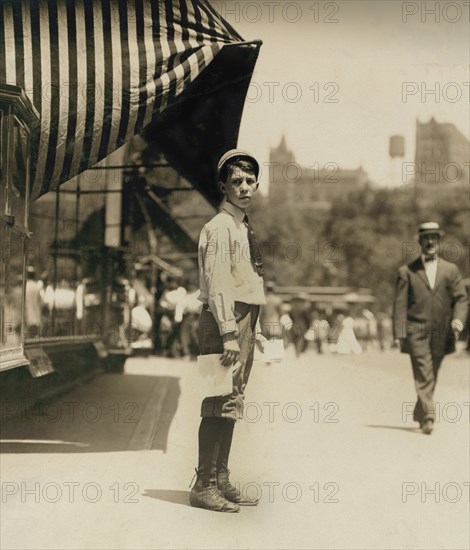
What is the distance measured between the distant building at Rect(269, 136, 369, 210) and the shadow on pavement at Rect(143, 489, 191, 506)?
7.02 feet

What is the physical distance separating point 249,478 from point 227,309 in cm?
127

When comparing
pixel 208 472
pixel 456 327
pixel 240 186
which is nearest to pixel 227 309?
pixel 240 186

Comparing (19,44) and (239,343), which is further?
(19,44)

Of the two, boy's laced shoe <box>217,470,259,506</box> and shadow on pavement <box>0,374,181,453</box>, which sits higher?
boy's laced shoe <box>217,470,259,506</box>

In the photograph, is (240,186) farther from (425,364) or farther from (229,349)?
(425,364)

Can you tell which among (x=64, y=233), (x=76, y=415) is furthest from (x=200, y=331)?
(x=64, y=233)

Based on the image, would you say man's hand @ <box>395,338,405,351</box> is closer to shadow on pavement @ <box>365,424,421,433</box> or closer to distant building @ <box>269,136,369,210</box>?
shadow on pavement @ <box>365,424,421,433</box>

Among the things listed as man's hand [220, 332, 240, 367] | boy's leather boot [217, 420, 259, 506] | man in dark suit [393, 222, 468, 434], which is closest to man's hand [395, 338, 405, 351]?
man in dark suit [393, 222, 468, 434]

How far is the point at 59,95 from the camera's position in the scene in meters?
4.76

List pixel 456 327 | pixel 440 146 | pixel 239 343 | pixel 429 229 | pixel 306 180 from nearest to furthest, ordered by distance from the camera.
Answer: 1. pixel 239 343
2. pixel 456 327
3. pixel 429 229
4. pixel 440 146
5. pixel 306 180

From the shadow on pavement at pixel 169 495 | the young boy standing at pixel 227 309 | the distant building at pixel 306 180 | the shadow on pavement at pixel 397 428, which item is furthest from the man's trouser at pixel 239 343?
the shadow on pavement at pixel 397 428

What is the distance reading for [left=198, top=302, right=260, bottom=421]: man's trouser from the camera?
4.34m

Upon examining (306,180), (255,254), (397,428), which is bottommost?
(397,428)

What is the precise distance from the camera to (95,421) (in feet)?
22.7
